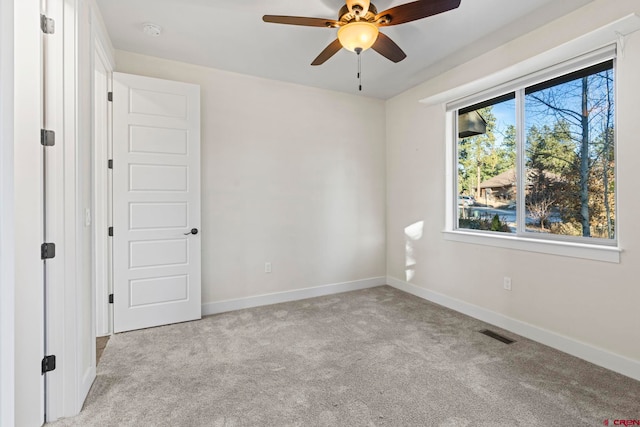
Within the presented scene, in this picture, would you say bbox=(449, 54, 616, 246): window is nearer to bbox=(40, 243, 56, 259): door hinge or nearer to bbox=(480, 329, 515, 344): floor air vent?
bbox=(480, 329, 515, 344): floor air vent

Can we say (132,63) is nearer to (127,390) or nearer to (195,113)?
→ (195,113)

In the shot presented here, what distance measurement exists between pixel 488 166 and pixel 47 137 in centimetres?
372

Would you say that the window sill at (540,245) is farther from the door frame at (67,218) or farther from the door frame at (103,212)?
the door frame at (103,212)

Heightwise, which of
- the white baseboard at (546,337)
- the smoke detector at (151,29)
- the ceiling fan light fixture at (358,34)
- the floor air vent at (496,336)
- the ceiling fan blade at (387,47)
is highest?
the smoke detector at (151,29)

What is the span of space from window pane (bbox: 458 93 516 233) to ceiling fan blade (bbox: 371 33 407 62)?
145 centimetres

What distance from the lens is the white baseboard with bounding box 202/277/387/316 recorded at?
353 centimetres

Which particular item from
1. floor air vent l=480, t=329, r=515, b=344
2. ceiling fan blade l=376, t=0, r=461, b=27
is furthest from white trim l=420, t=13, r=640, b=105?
floor air vent l=480, t=329, r=515, b=344

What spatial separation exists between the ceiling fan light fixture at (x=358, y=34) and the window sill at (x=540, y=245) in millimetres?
2227

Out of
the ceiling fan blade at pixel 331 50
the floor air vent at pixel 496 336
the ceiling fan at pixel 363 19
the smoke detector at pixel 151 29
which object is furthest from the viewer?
the floor air vent at pixel 496 336

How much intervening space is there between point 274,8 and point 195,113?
1.37 metres

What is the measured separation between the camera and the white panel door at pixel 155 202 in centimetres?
297

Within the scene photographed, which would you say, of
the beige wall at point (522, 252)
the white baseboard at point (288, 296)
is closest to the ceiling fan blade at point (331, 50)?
the beige wall at point (522, 252)

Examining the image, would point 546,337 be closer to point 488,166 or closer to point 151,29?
point 488,166

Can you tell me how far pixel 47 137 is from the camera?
175cm
